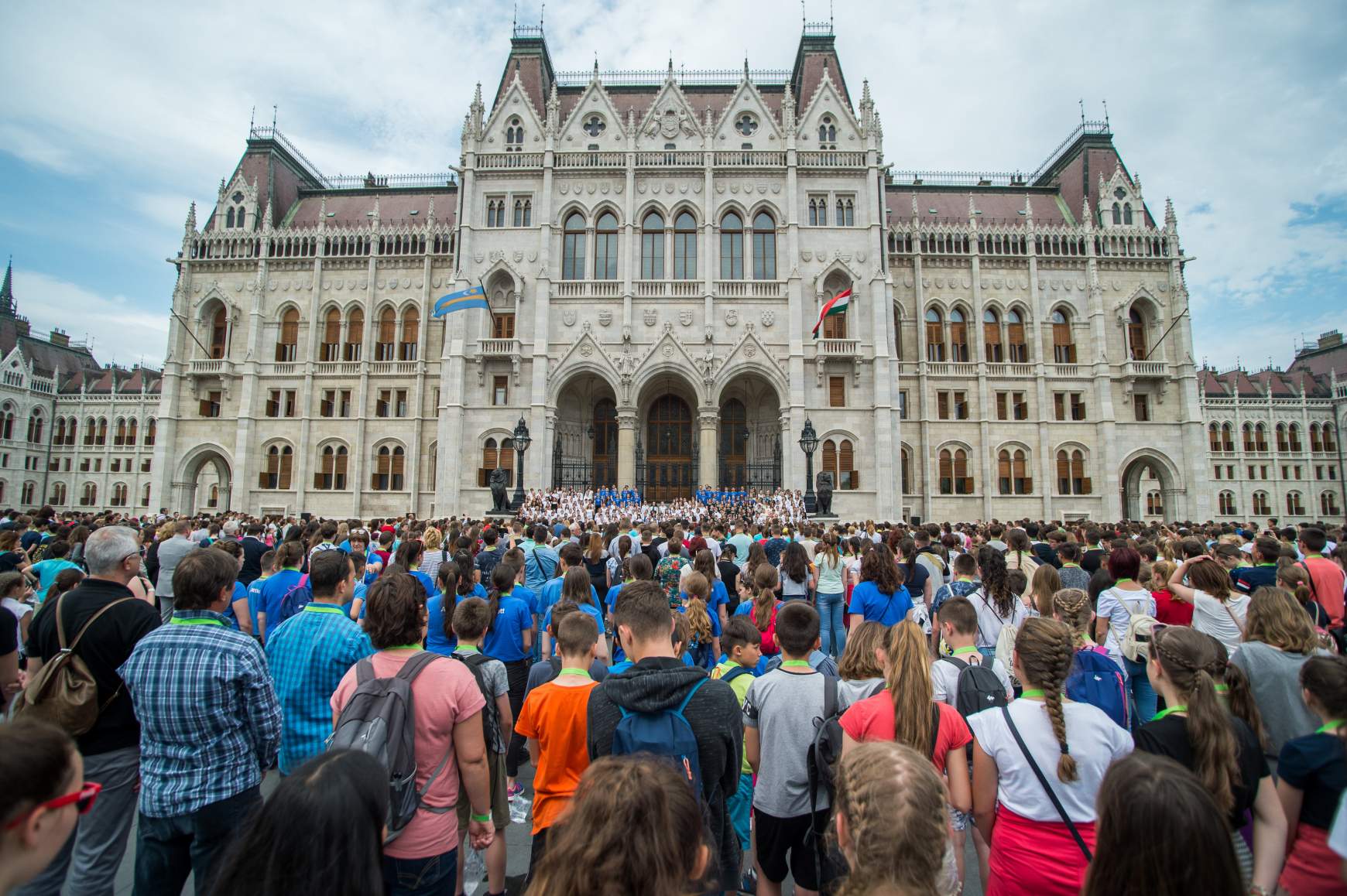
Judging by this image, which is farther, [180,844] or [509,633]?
[509,633]

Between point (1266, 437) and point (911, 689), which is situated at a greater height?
point (1266, 437)

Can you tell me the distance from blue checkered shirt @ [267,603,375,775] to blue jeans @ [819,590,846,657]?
6455 millimetres

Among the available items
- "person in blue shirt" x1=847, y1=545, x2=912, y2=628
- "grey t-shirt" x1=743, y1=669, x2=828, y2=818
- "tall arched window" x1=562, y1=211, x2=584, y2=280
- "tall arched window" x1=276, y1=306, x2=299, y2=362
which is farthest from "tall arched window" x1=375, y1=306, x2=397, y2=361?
"grey t-shirt" x1=743, y1=669, x2=828, y2=818

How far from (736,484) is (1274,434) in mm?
45292

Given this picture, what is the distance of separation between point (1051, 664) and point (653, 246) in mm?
30299

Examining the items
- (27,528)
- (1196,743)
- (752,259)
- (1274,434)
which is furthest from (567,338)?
(1274,434)

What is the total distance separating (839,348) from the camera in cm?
2984

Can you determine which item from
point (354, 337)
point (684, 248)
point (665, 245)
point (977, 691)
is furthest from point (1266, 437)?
point (354, 337)

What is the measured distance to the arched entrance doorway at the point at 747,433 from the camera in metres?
31.0

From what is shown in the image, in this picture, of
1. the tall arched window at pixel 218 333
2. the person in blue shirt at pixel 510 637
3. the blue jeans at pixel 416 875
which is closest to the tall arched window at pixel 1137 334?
the person in blue shirt at pixel 510 637

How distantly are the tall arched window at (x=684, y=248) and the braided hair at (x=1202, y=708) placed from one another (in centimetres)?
2922

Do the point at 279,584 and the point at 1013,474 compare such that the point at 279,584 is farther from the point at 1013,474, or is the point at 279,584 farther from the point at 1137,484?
the point at 1137,484

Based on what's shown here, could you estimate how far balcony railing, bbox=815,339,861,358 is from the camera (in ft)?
96.8

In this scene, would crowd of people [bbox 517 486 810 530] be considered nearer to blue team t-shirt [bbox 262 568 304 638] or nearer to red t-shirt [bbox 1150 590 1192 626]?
blue team t-shirt [bbox 262 568 304 638]
